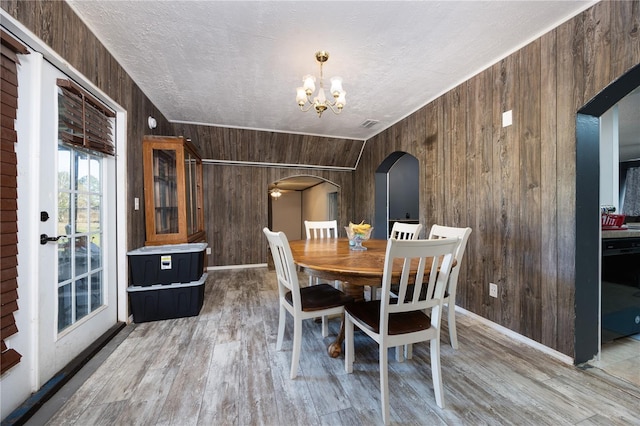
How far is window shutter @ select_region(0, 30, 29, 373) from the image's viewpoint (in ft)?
3.97

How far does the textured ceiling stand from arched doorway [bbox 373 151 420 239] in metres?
1.69

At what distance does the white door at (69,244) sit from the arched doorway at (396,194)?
368cm

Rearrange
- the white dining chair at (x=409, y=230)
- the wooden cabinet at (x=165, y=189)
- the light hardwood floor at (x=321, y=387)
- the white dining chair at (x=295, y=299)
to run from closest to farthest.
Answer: the light hardwood floor at (x=321, y=387)
the white dining chair at (x=295, y=299)
the white dining chair at (x=409, y=230)
the wooden cabinet at (x=165, y=189)

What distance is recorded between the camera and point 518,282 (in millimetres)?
2135

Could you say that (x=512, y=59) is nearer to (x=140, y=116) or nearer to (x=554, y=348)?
(x=554, y=348)

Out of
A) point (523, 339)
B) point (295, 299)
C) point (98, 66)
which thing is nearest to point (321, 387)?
point (295, 299)

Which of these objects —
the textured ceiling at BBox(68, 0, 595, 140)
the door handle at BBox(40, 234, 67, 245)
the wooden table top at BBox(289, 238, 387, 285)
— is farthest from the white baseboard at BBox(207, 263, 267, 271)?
the door handle at BBox(40, 234, 67, 245)

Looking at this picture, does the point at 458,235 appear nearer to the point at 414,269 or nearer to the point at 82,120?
the point at 414,269

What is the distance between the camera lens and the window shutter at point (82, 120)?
165 centimetres

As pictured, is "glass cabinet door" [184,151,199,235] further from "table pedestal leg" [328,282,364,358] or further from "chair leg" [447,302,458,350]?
"chair leg" [447,302,458,350]

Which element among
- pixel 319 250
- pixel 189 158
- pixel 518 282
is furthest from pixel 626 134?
pixel 189 158

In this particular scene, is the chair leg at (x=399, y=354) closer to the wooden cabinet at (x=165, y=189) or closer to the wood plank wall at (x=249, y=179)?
the wooden cabinet at (x=165, y=189)

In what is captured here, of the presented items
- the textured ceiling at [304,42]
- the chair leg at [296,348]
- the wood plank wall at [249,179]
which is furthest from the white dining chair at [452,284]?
the wood plank wall at [249,179]

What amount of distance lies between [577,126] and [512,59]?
0.84m
